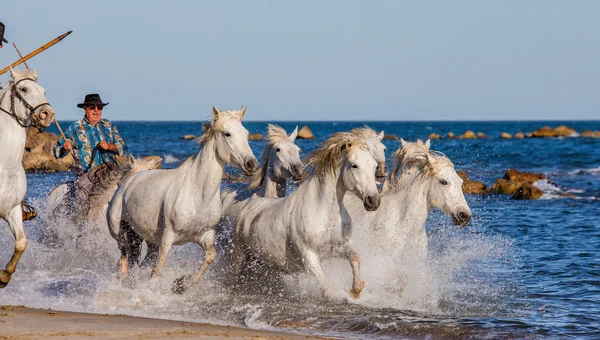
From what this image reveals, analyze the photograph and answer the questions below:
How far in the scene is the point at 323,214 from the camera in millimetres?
8477

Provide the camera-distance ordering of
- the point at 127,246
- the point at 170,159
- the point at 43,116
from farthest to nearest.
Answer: the point at 170,159
the point at 127,246
the point at 43,116

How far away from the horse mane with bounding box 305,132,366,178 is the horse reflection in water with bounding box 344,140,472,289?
36.0 inches

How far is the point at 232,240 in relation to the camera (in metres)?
9.54

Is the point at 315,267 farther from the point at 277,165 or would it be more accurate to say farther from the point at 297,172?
the point at 277,165

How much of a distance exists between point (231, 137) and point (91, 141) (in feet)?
9.70

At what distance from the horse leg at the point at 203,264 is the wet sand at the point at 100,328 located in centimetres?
106

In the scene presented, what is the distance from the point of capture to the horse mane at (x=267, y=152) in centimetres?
1004

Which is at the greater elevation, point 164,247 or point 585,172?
point 164,247

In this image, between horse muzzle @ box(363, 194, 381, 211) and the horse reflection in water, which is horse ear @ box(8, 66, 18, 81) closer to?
horse muzzle @ box(363, 194, 381, 211)

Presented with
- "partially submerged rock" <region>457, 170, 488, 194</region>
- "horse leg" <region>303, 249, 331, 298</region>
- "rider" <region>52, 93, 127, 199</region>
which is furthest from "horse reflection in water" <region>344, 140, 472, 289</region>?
"partially submerged rock" <region>457, 170, 488, 194</region>

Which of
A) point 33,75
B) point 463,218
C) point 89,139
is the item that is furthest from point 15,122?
point 463,218

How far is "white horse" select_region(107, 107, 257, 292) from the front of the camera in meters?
8.53

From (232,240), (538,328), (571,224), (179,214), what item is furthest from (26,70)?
(571,224)

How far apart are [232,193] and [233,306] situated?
1.71 meters
